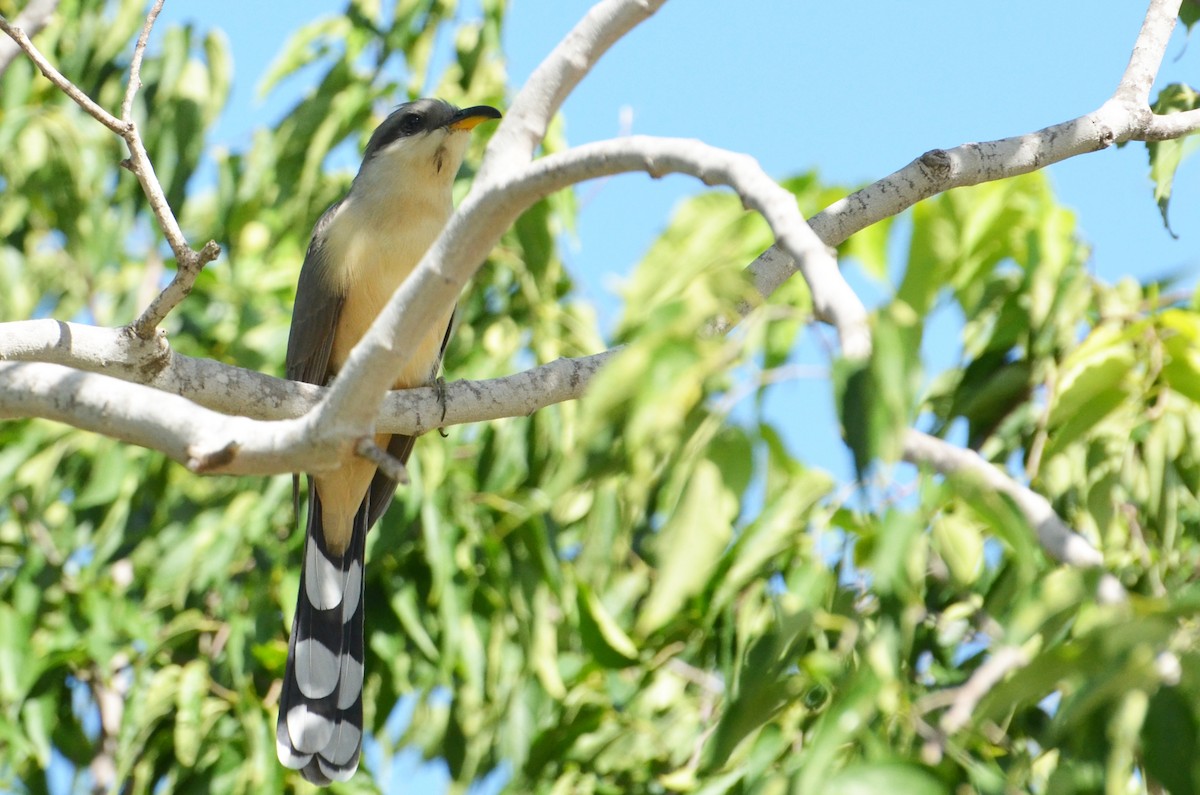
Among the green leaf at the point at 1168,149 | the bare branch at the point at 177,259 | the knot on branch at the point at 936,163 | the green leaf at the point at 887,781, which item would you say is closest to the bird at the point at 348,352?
Answer: the bare branch at the point at 177,259

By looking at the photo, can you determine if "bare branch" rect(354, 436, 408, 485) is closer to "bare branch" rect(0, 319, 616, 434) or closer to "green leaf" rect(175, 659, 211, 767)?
"bare branch" rect(0, 319, 616, 434)

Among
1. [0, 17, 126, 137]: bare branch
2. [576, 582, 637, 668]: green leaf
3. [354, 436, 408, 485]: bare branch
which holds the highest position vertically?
[0, 17, 126, 137]: bare branch

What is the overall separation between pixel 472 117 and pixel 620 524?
3.11 metres

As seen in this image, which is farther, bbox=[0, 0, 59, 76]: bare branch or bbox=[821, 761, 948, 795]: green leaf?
bbox=[0, 0, 59, 76]: bare branch

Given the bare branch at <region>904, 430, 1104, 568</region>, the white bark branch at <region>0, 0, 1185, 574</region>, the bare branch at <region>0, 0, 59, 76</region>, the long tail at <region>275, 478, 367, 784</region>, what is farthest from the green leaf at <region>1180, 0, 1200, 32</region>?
the bare branch at <region>0, 0, 59, 76</region>

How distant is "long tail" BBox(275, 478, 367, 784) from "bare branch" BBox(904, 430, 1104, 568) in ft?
9.44

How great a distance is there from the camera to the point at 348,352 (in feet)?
15.4

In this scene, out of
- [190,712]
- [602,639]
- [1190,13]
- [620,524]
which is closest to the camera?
[620,524]

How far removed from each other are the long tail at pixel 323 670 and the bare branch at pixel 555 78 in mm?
2445

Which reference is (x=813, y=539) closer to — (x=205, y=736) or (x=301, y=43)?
(x=205, y=736)

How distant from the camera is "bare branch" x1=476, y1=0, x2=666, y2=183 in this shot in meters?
2.16

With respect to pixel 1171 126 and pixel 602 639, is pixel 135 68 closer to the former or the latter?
pixel 602 639

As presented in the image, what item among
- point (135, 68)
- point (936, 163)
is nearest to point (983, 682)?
point (936, 163)

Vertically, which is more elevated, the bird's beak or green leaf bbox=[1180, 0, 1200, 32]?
the bird's beak
